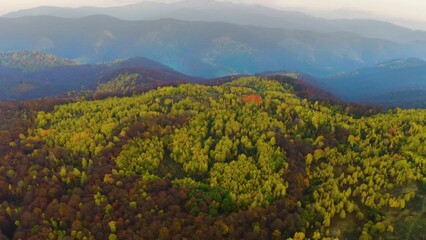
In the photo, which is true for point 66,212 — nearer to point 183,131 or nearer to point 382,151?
point 183,131

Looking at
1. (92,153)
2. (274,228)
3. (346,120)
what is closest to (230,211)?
(274,228)

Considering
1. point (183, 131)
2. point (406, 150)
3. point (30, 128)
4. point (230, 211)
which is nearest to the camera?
point (230, 211)

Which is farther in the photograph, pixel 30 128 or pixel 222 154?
pixel 30 128

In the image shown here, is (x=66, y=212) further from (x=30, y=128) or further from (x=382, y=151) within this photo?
(x=382, y=151)

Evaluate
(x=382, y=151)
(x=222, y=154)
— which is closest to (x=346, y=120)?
(x=382, y=151)

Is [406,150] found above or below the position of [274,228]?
above

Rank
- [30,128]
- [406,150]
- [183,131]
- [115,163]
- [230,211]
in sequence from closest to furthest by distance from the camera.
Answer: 1. [230,211]
2. [115,163]
3. [406,150]
4. [183,131]
5. [30,128]
